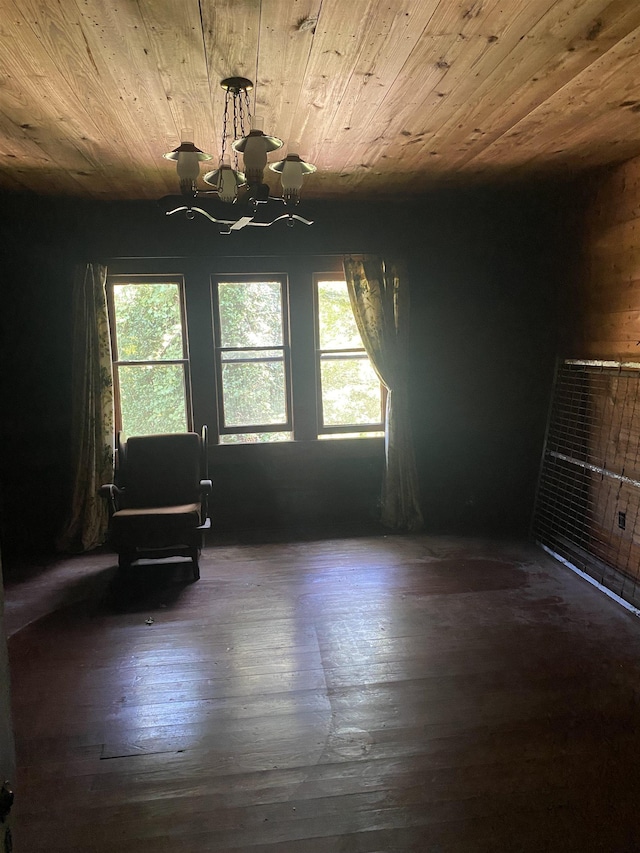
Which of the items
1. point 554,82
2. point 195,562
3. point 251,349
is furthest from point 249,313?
point 554,82

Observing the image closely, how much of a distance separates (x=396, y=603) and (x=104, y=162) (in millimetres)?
3164

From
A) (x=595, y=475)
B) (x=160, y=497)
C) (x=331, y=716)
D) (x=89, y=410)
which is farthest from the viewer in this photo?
(x=89, y=410)

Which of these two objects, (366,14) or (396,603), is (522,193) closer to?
(366,14)

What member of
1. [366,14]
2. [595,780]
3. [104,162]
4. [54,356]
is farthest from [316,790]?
[54,356]

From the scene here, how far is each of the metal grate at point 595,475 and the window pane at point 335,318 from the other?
1705mm

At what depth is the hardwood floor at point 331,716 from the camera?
6.19 ft

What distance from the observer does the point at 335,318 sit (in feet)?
15.8

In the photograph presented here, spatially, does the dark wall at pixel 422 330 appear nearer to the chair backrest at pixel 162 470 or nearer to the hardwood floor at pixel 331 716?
the chair backrest at pixel 162 470

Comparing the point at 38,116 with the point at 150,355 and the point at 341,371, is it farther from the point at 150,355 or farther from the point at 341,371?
the point at 341,371

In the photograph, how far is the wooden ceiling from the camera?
1.91 meters

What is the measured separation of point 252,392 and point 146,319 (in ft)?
3.42

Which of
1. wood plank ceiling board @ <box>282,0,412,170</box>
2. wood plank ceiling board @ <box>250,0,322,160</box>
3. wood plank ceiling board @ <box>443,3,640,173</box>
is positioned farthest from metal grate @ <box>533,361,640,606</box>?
Answer: wood plank ceiling board @ <box>250,0,322,160</box>

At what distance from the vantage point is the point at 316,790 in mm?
2027

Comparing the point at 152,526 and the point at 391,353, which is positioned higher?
the point at 391,353
